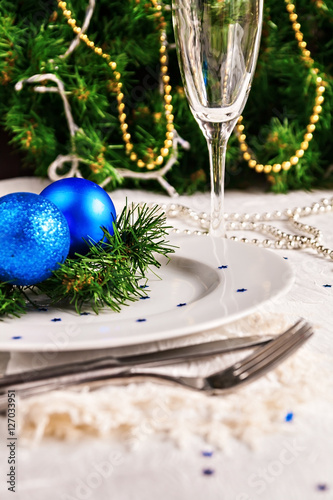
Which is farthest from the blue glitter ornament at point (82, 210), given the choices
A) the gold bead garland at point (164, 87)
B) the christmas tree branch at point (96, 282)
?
the gold bead garland at point (164, 87)

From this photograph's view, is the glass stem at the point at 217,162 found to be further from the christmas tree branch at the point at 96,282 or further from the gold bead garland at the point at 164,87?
the gold bead garland at the point at 164,87

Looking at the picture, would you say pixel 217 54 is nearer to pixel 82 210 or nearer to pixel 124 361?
pixel 82 210

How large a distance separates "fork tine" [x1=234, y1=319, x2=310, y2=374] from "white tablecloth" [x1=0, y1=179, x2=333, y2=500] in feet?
0.04

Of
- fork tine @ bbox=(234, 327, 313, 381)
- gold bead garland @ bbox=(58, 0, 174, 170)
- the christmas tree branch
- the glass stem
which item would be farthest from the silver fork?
gold bead garland @ bbox=(58, 0, 174, 170)

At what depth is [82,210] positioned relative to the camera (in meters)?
0.55

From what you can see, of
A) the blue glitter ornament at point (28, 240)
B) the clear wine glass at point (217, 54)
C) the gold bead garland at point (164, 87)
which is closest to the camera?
the blue glitter ornament at point (28, 240)

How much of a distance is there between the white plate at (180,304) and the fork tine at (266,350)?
0.03 metres

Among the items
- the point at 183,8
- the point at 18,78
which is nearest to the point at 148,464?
the point at 183,8

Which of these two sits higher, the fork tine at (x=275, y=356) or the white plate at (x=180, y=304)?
the fork tine at (x=275, y=356)

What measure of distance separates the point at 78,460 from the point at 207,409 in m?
0.08

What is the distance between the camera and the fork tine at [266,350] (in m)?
0.36

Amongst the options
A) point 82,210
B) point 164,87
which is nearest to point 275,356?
point 82,210

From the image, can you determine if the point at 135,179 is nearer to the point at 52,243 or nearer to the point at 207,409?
the point at 52,243

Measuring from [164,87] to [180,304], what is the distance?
0.65 metres
